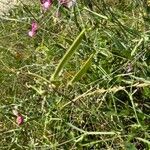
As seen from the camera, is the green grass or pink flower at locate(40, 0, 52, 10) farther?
pink flower at locate(40, 0, 52, 10)

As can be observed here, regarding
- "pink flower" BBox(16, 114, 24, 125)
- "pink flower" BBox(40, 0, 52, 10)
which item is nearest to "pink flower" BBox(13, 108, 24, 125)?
"pink flower" BBox(16, 114, 24, 125)

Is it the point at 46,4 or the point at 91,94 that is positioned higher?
the point at 46,4

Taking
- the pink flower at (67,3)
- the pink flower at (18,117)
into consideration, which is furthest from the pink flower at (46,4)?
the pink flower at (18,117)

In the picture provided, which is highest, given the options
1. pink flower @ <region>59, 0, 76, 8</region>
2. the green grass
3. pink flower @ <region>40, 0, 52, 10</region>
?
pink flower @ <region>40, 0, 52, 10</region>

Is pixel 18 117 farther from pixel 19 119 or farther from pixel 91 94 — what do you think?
pixel 91 94

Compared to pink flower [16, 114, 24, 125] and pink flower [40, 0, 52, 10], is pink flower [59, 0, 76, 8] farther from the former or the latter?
pink flower [16, 114, 24, 125]

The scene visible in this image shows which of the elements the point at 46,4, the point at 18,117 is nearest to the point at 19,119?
the point at 18,117

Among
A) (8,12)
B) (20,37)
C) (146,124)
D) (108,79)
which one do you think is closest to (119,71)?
(108,79)

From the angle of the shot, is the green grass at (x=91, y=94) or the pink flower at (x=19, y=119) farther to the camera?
the pink flower at (x=19, y=119)

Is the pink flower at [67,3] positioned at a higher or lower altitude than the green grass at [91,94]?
higher

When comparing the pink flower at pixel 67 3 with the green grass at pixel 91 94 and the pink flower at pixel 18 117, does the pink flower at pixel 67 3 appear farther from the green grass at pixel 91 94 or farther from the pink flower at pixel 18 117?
the pink flower at pixel 18 117
